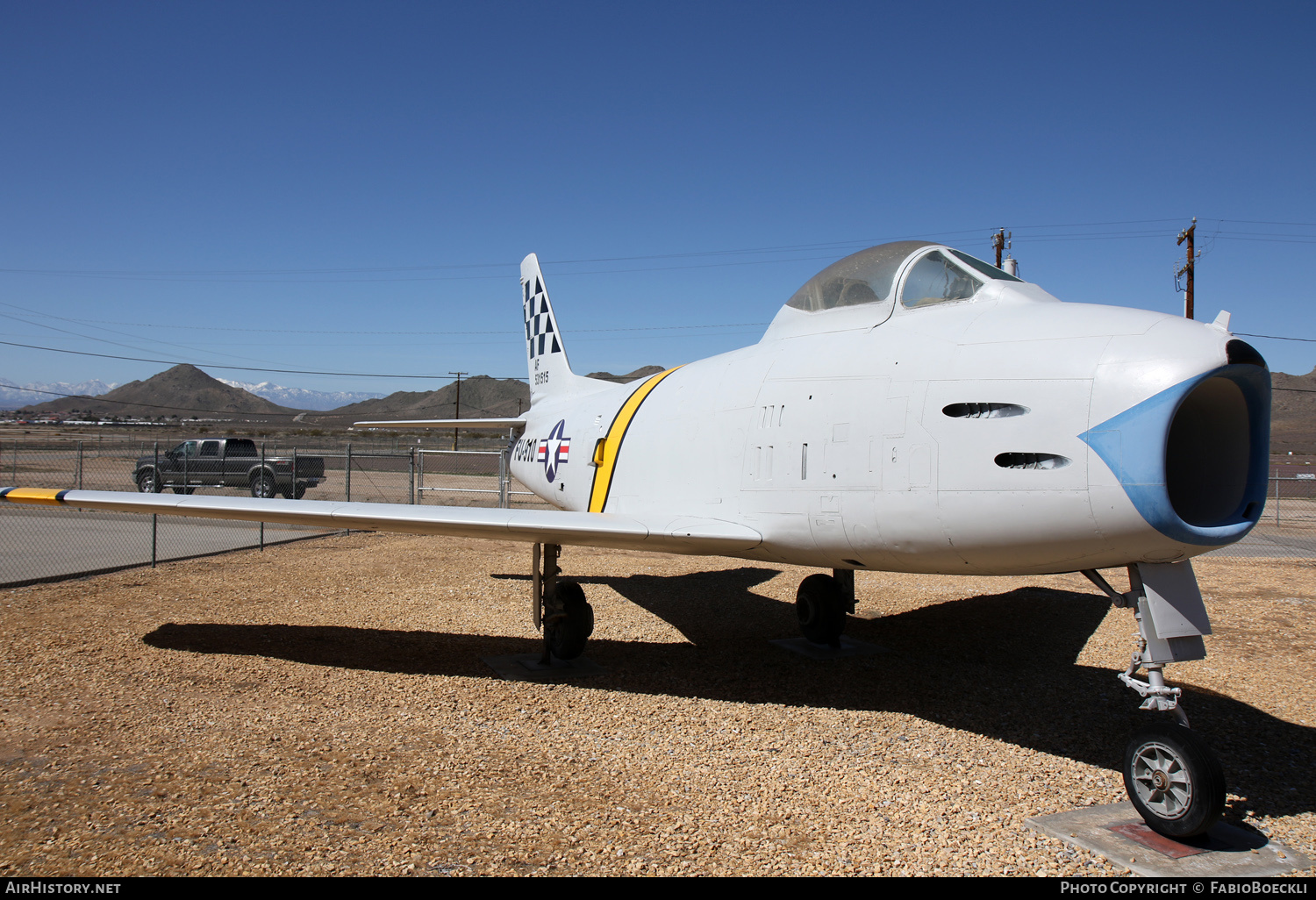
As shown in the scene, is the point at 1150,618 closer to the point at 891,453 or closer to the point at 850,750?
the point at 891,453

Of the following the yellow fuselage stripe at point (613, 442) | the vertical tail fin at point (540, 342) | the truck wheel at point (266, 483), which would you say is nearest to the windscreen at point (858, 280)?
the yellow fuselage stripe at point (613, 442)

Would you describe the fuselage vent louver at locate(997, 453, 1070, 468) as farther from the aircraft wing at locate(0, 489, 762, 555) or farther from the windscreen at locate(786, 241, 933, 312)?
the aircraft wing at locate(0, 489, 762, 555)

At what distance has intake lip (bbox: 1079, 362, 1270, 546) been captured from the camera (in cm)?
358


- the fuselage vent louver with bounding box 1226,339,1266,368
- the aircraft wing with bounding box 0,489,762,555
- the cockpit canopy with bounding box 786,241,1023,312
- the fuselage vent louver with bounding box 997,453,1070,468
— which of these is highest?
the cockpit canopy with bounding box 786,241,1023,312

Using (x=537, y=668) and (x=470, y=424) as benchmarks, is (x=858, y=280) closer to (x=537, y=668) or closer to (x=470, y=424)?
(x=537, y=668)

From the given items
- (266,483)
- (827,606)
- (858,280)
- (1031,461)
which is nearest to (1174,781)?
(1031,461)

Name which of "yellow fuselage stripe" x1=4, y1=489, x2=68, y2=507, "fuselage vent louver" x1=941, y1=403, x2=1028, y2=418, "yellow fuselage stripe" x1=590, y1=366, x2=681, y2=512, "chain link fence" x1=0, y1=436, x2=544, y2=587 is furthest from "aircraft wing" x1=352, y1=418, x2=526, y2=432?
"fuselage vent louver" x1=941, y1=403, x2=1028, y2=418

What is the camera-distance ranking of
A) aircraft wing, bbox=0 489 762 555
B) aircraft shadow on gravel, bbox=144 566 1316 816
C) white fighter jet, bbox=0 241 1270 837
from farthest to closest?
aircraft wing, bbox=0 489 762 555, aircraft shadow on gravel, bbox=144 566 1316 816, white fighter jet, bbox=0 241 1270 837

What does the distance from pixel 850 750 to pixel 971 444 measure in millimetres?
2295

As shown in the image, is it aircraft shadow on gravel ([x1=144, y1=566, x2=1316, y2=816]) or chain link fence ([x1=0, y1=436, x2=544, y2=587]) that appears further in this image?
chain link fence ([x1=0, y1=436, x2=544, y2=587])

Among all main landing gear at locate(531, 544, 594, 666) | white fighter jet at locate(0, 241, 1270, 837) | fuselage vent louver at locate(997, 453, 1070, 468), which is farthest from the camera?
main landing gear at locate(531, 544, 594, 666)

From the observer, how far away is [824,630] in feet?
25.0

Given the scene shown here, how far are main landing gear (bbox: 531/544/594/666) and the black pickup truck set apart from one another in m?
15.2

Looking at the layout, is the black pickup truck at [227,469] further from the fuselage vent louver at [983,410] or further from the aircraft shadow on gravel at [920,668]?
the fuselage vent louver at [983,410]
